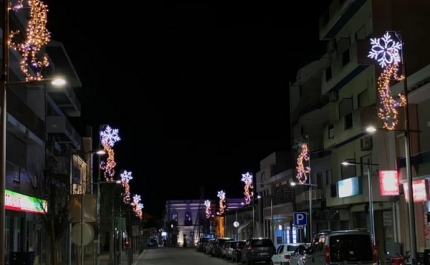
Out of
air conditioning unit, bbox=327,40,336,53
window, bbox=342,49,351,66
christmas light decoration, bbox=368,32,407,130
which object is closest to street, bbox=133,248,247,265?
window, bbox=342,49,351,66

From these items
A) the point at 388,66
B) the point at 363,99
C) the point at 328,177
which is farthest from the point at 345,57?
the point at 328,177

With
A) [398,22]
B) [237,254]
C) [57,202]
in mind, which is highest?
[398,22]

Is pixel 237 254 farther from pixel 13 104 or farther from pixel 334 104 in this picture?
pixel 13 104

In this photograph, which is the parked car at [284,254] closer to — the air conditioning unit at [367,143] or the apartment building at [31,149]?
the air conditioning unit at [367,143]

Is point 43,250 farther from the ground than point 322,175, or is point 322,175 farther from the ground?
point 322,175

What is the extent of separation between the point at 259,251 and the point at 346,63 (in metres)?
12.8

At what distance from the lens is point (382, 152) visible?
34.8 m

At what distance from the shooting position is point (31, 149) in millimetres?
42531

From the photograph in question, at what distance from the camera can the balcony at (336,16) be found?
38.9 m

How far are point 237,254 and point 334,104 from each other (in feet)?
41.7

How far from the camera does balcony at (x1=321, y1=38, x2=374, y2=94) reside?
119 ft

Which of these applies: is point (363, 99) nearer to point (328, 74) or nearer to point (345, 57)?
point (345, 57)

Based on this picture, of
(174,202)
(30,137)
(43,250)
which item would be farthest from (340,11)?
(174,202)

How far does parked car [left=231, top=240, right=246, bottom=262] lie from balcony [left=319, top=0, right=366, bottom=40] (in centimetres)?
1585
